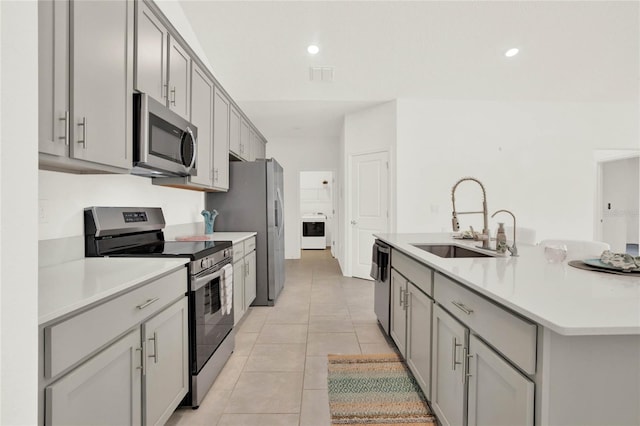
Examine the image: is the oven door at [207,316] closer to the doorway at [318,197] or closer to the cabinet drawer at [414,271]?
the cabinet drawer at [414,271]

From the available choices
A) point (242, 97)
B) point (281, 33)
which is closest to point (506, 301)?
point (281, 33)

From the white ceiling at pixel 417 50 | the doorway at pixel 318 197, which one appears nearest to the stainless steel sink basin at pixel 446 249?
the white ceiling at pixel 417 50

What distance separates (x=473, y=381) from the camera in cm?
123

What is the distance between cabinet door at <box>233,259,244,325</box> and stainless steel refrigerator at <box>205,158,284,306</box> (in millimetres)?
615

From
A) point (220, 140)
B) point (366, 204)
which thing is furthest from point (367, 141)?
point (220, 140)

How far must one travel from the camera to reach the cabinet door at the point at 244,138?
4.12 metres

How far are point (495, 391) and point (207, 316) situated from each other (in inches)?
63.1

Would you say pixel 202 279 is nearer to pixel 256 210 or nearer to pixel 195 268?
pixel 195 268

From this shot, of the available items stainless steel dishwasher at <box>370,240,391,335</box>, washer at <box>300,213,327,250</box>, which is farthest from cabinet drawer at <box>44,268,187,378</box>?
washer at <box>300,213,327,250</box>

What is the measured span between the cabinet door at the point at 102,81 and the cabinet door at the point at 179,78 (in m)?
0.47

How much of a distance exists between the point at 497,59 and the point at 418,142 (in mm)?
1358

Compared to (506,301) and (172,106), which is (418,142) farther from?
(506,301)

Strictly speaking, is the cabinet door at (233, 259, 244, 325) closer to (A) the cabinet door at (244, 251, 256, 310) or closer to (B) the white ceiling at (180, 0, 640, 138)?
(A) the cabinet door at (244, 251, 256, 310)

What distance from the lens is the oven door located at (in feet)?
6.01
